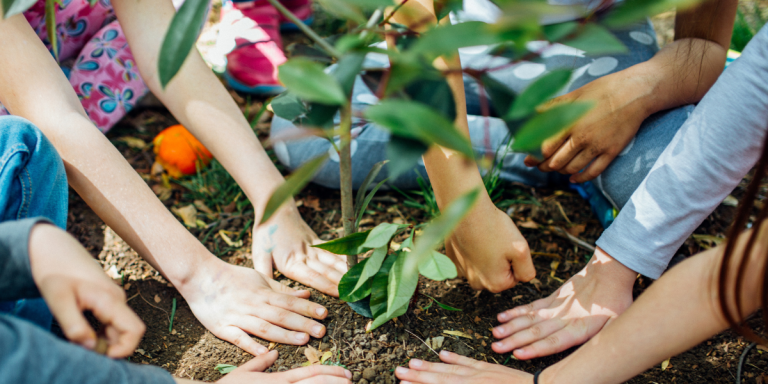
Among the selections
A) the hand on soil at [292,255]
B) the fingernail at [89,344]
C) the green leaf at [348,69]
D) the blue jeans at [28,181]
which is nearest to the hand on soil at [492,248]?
the hand on soil at [292,255]

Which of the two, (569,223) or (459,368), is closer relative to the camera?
(459,368)

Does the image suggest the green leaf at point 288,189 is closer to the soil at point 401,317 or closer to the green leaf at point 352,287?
the green leaf at point 352,287

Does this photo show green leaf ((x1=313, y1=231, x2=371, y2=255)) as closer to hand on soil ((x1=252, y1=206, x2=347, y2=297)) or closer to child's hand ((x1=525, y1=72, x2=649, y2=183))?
hand on soil ((x1=252, y1=206, x2=347, y2=297))

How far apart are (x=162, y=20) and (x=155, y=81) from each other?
17cm

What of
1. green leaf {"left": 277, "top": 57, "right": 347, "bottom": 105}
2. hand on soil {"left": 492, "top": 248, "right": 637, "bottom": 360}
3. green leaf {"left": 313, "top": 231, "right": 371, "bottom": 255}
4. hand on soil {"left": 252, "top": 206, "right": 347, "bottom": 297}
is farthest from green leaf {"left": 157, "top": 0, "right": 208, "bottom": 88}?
hand on soil {"left": 492, "top": 248, "right": 637, "bottom": 360}

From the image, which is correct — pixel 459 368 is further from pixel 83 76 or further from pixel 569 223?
pixel 83 76

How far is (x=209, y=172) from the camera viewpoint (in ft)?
4.74

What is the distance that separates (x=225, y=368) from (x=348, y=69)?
2.32 ft

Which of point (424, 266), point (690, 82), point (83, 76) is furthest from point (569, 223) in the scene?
point (83, 76)

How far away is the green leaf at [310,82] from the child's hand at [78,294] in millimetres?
374

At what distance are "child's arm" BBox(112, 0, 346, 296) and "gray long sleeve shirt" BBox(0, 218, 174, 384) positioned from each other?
51cm

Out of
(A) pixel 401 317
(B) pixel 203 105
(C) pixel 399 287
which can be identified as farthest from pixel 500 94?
(B) pixel 203 105

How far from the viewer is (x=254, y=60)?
184cm

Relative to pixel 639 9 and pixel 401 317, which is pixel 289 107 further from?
pixel 401 317
